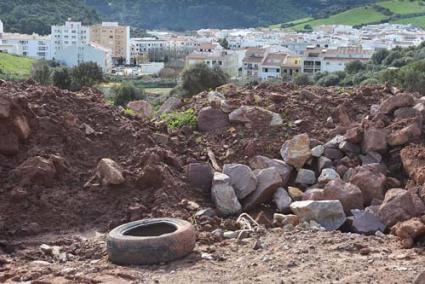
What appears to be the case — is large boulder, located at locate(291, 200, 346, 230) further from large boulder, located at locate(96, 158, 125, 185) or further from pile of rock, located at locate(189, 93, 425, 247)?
large boulder, located at locate(96, 158, 125, 185)

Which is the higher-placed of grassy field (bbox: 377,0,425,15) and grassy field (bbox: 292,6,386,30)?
grassy field (bbox: 377,0,425,15)

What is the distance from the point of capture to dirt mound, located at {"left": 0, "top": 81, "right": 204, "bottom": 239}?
836cm

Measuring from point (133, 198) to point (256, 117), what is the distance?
11.0ft

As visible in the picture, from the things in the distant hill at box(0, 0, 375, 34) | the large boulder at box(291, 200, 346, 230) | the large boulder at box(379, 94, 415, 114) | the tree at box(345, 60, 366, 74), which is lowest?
the large boulder at box(291, 200, 346, 230)

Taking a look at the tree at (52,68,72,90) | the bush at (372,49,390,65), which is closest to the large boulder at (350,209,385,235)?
the tree at (52,68,72,90)

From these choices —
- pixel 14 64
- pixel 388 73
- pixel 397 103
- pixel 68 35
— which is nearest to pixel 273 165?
pixel 397 103

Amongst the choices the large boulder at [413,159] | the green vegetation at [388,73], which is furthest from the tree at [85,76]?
the large boulder at [413,159]

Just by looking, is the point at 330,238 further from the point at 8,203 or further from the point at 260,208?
the point at 8,203

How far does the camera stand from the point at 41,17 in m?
108

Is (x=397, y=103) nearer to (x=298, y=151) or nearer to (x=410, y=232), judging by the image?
(x=298, y=151)

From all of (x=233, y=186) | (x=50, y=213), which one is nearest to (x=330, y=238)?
(x=233, y=186)

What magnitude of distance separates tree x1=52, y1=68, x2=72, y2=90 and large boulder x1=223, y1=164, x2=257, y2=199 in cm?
2046

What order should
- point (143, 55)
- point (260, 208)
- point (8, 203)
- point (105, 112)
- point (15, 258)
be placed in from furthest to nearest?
point (143, 55) → point (105, 112) → point (260, 208) → point (8, 203) → point (15, 258)

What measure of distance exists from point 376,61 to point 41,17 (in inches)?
2690
